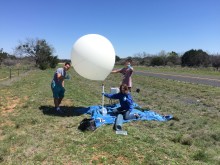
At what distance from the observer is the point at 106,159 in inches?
213

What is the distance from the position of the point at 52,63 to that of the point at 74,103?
147ft

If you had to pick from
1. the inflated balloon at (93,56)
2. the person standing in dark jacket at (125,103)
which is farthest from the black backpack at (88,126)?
the inflated balloon at (93,56)

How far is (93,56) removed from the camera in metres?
7.98

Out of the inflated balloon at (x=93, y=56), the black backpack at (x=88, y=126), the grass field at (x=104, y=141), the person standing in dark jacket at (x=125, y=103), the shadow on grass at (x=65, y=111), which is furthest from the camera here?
the shadow on grass at (x=65, y=111)

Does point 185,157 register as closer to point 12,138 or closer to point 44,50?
point 12,138

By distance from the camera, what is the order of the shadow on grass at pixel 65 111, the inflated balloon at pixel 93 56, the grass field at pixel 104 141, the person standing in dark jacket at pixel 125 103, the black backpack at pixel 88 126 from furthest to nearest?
the shadow on grass at pixel 65 111 → the person standing in dark jacket at pixel 125 103 → the inflated balloon at pixel 93 56 → the black backpack at pixel 88 126 → the grass field at pixel 104 141

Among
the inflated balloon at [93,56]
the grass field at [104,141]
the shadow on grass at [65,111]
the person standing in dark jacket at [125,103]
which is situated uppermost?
the inflated balloon at [93,56]

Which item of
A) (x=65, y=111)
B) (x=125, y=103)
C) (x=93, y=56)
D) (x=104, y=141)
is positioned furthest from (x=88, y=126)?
(x=65, y=111)

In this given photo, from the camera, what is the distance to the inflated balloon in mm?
8000

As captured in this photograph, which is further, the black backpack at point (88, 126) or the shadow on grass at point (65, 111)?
the shadow on grass at point (65, 111)

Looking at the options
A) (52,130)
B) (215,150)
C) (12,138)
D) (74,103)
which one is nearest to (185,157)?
(215,150)

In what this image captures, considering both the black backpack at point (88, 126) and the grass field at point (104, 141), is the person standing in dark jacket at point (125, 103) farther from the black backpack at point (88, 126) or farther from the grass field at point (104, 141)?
the black backpack at point (88, 126)

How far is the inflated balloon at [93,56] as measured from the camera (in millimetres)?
8000

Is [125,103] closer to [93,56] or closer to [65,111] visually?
[93,56]
